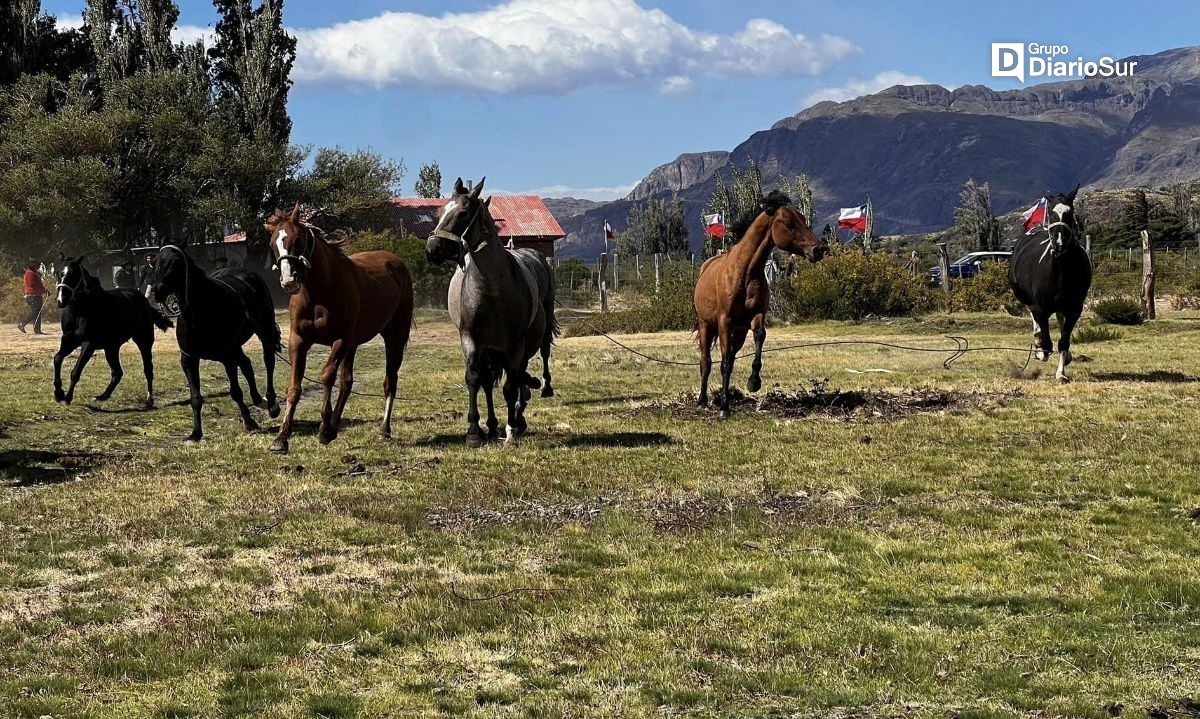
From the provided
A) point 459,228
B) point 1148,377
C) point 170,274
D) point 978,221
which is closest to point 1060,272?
point 1148,377

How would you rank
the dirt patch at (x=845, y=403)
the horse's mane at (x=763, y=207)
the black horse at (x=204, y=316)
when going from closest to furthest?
the black horse at (x=204, y=316) < the dirt patch at (x=845, y=403) < the horse's mane at (x=763, y=207)

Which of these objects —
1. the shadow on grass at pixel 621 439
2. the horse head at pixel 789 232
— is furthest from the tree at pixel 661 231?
the shadow on grass at pixel 621 439

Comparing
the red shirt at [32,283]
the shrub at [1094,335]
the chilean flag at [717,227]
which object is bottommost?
the shrub at [1094,335]

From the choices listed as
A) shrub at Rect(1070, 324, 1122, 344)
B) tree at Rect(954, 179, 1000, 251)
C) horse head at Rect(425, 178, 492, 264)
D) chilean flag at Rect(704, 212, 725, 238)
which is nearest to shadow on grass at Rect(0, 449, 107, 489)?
horse head at Rect(425, 178, 492, 264)

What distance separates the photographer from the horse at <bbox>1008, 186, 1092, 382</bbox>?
53.2ft

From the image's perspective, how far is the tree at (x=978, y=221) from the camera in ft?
260

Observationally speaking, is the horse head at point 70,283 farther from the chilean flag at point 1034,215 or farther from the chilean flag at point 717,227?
the chilean flag at point 717,227

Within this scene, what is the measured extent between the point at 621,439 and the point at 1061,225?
8.01 m

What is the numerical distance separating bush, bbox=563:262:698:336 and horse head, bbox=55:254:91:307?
22.2 metres

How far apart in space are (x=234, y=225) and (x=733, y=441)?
4813 cm

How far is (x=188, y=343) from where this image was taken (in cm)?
1330

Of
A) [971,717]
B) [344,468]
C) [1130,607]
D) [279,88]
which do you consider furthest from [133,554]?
[279,88]

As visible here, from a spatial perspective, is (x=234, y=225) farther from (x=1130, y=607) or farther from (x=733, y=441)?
(x=1130, y=607)

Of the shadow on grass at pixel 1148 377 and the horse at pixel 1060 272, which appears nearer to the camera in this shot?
the horse at pixel 1060 272
